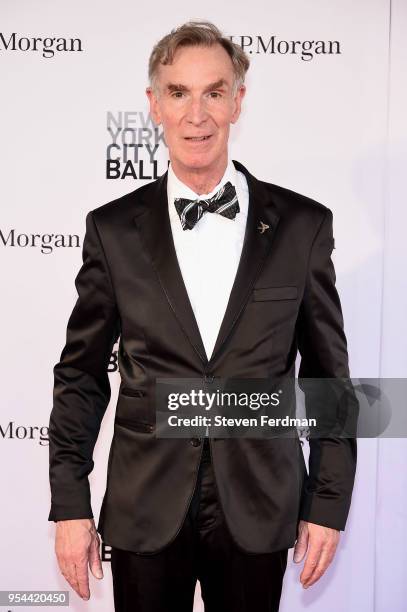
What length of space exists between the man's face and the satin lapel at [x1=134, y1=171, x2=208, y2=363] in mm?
140

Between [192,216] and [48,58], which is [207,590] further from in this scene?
[48,58]

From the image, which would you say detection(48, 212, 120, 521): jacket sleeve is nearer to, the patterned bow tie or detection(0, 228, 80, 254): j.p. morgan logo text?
the patterned bow tie

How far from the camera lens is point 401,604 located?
348 centimetres

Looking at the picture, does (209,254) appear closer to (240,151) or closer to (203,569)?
(203,569)

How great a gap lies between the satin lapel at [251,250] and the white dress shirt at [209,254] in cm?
5

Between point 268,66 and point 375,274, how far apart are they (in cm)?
99

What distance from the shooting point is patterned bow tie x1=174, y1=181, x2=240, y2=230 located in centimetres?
221

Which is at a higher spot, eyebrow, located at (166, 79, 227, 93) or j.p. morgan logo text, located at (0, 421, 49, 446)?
eyebrow, located at (166, 79, 227, 93)

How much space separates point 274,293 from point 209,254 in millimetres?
218

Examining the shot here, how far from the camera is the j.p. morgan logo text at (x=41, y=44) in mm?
3285

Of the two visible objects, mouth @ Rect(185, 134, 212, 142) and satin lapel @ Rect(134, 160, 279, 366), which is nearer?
satin lapel @ Rect(134, 160, 279, 366)

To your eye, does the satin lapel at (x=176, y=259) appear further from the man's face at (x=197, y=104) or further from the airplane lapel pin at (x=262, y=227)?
the man's face at (x=197, y=104)

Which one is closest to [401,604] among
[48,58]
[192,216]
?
[192,216]


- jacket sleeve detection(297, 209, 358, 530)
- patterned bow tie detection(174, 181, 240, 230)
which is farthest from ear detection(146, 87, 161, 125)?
jacket sleeve detection(297, 209, 358, 530)
